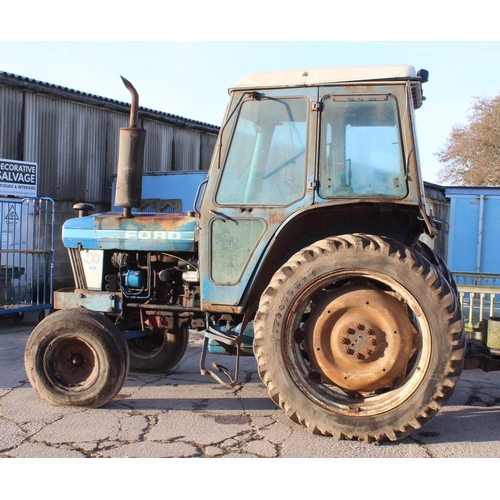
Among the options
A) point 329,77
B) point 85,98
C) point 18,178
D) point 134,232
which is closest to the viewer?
point 329,77

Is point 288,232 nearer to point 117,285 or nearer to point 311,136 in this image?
point 311,136

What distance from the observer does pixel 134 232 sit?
4.86 meters

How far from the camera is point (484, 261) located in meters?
12.9

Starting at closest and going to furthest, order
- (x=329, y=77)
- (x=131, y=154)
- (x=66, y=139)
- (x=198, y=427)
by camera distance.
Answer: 1. (x=329, y=77)
2. (x=198, y=427)
3. (x=131, y=154)
4. (x=66, y=139)

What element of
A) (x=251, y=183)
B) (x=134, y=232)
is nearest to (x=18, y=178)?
(x=134, y=232)

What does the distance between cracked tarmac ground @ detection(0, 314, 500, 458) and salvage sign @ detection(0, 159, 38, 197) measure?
28.9 feet

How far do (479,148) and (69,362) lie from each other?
26.4m

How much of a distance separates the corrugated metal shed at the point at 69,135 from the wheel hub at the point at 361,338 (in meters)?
11.6

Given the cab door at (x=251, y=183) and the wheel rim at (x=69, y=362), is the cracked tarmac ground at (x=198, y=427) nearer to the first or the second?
the wheel rim at (x=69, y=362)

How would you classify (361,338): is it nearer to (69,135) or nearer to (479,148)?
(69,135)

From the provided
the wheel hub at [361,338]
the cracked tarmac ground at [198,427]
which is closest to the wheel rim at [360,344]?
the wheel hub at [361,338]

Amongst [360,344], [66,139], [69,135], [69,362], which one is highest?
[69,135]

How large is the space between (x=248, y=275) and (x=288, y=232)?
0.45 meters

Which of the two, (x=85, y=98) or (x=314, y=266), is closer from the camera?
(x=314, y=266)
